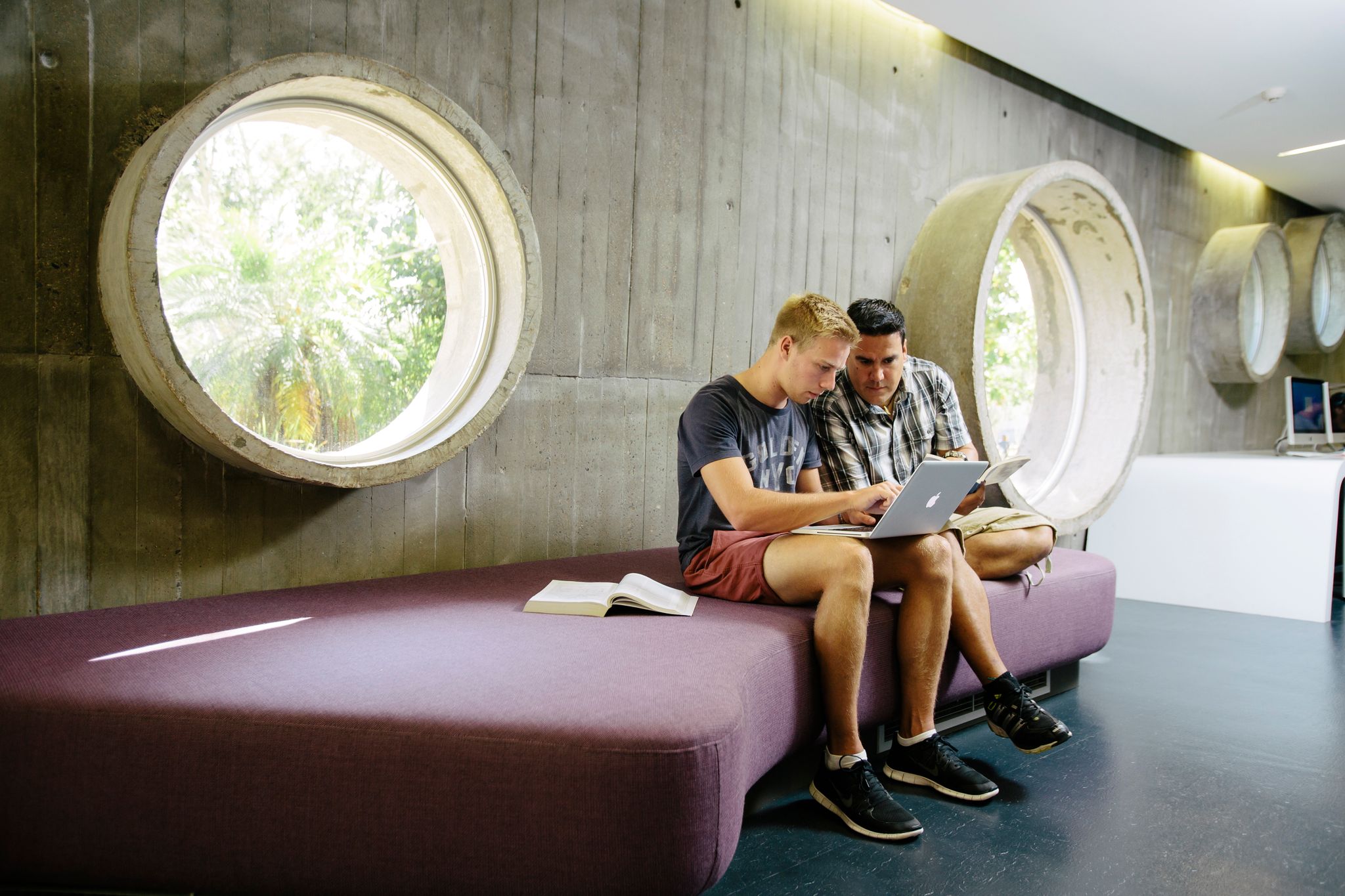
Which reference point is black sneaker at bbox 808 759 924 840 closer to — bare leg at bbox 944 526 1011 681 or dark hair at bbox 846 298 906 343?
bare leg at bbox 944 526 1011 681

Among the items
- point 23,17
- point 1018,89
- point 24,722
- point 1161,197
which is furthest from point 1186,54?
point 24,722

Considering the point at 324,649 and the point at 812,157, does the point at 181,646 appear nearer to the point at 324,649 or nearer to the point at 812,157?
the point at 324,649

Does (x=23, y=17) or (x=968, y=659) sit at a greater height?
(x=23, y=17)

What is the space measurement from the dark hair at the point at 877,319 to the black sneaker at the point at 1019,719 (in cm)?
103

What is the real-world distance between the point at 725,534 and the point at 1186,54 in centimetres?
359

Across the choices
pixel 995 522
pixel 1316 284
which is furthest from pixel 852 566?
pixel 1316 284

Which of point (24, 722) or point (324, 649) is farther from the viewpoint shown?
point (324, 649)

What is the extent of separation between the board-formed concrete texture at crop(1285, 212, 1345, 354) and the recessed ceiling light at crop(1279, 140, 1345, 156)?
1165 millimetres

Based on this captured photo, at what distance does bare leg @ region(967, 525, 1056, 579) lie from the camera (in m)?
2.97

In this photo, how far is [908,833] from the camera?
2.06m

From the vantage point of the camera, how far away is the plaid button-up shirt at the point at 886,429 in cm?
297

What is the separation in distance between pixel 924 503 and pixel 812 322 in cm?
54

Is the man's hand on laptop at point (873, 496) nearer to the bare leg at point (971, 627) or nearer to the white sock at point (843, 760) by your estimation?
the bare leg at point (971, 627)

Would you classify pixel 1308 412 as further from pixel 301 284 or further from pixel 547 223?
pixel 301 284
